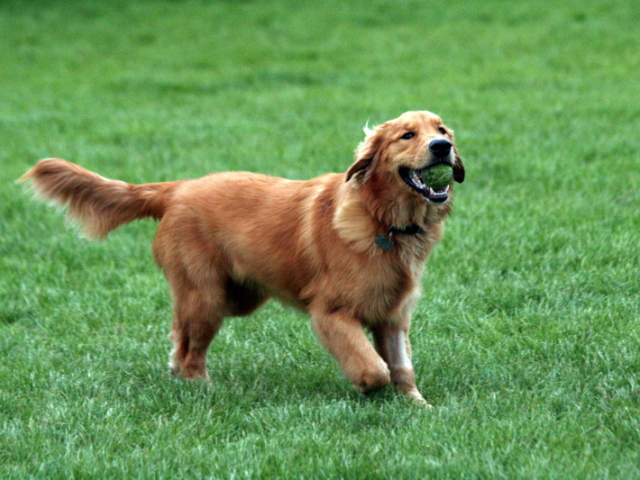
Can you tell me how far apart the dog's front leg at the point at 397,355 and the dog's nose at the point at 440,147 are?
97 cm

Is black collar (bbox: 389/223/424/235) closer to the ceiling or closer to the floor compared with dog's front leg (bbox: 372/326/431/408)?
closer to the ceiling

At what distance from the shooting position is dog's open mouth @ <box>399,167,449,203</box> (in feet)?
14.8

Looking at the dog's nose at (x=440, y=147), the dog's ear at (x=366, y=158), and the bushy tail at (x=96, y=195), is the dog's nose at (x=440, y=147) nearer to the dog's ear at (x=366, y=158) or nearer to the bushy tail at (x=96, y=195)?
the dog's ear at (x=366, y=158)

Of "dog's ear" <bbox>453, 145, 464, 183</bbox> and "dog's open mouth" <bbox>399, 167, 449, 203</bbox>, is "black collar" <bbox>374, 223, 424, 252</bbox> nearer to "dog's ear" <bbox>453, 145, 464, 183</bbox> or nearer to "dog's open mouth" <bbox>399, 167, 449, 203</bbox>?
"dog's open mouth" <bbox>399, 167, 449, 203</bbox>

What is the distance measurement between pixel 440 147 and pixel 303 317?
1.57 meters

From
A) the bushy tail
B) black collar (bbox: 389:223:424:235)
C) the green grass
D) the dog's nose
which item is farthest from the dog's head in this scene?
the bushy tail

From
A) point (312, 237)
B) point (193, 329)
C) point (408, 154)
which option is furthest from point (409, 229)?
point (193, 329)

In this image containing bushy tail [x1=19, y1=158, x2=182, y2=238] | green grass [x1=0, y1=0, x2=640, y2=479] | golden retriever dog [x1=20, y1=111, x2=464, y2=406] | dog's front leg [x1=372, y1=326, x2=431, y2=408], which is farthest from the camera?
bushy tail [x1=19, y1=158, x2=182, y2=238]

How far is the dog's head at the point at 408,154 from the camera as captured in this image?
4.54 meters

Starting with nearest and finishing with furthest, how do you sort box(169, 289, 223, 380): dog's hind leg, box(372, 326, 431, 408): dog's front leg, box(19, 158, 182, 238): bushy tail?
box(372, 326, 431, 408): dog's front leg < box(169, 289, 223, 380): dog's hind leg < box(19, 158, 182, 238): bushy tail

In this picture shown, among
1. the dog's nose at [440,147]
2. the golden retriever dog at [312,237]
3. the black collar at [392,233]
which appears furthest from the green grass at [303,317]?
the dog's nose at [440,147]

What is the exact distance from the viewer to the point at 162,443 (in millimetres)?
4145

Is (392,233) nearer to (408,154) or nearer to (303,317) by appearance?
(408,154)

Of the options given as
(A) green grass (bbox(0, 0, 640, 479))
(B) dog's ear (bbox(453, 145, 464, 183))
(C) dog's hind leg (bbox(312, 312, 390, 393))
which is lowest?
(A) green grass (bbox(0, 0, 640, 479))
